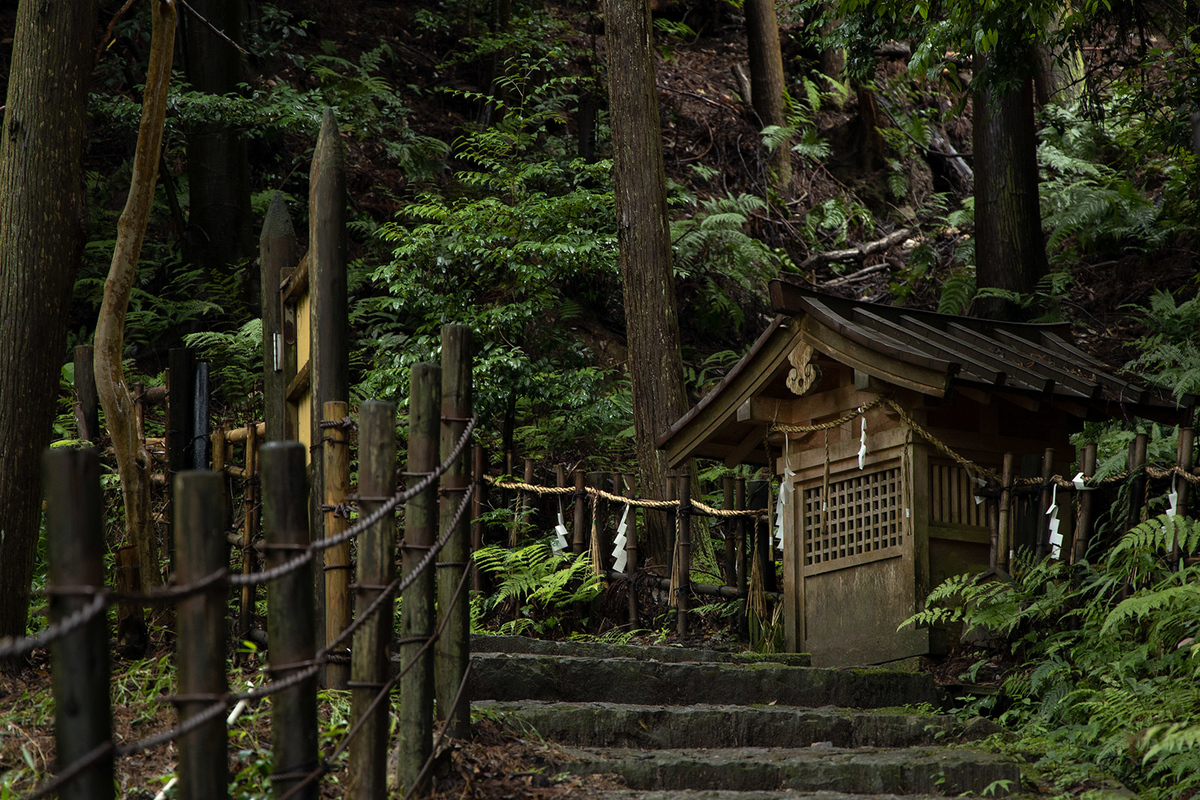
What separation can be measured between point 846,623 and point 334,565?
152 inches

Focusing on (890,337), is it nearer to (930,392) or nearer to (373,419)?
(930,392)

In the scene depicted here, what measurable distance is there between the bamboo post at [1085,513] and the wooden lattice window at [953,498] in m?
0.71

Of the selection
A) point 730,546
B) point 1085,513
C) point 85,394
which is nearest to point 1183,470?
point 1085,513

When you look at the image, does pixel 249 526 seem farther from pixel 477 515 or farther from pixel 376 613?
pixel 376 613

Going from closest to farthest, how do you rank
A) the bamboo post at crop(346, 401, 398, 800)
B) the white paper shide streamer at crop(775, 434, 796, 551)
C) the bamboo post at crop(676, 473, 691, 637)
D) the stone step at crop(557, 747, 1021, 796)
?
1. the bamboo post at crop(346, 401, 398, 800)
2. the stone step at crop(557, 747, 1021, 796)
3. the white paper shide streamer at crop(775, 434, 796, 551)
4. the bamboo post at crop(676, 473, 691, 637)

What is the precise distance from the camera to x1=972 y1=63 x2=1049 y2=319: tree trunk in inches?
416

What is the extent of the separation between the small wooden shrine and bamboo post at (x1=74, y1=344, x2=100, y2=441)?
419 cm

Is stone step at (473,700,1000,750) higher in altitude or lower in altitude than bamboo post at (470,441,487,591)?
lower

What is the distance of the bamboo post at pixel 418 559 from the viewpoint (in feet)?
12.5

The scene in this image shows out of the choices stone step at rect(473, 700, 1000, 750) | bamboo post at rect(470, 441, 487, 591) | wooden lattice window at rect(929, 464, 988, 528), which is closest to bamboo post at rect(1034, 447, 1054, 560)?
wooden lattice window at rect(929, 464, 988, 528)

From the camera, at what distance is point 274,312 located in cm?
564

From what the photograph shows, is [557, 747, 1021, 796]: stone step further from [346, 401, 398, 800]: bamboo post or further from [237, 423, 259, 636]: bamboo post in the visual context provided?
[237, 423, 259, 636]: bamboo post

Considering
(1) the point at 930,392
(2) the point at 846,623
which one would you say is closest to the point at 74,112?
(1) the point at 930,392

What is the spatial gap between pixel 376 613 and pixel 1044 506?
4.32 metres
